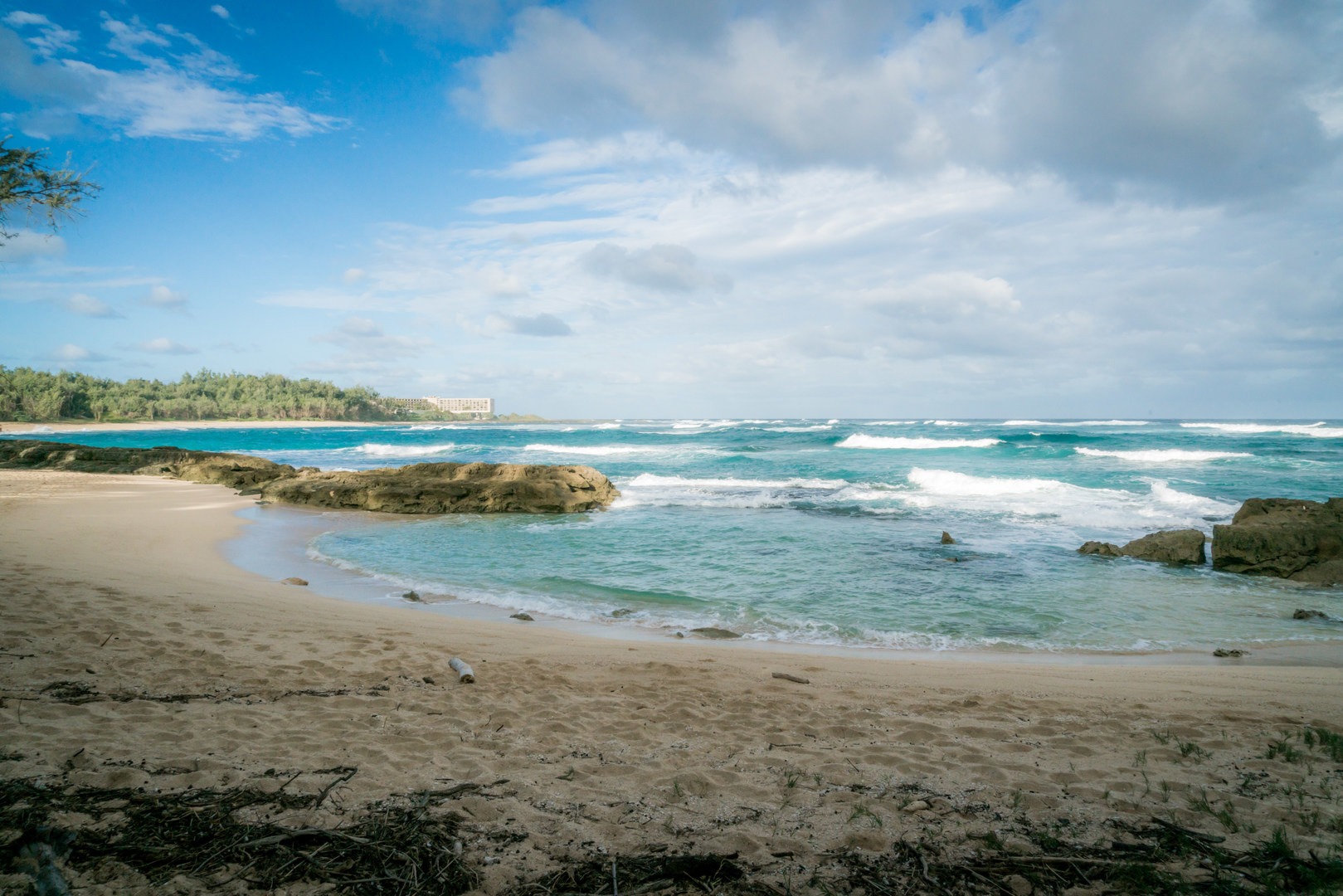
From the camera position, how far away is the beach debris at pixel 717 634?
7477 mm

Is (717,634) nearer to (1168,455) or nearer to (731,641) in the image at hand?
(731,641)

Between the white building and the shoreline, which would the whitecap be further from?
the white building

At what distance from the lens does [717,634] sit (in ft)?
24.7

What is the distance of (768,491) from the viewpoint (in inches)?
A: 853

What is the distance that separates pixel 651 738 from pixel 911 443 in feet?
147

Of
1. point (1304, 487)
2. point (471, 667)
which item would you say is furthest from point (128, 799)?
point (1304, 487)

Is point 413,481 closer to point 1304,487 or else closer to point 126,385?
point 1304,487

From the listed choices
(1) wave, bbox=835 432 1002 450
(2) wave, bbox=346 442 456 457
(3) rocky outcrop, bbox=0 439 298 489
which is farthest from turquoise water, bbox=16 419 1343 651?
(2) wave, bbox=346 442 456 457

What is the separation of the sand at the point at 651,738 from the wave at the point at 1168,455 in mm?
31168

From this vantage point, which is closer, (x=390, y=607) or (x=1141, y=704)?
(x=1141, y=704)

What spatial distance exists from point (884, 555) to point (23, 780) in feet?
37.2

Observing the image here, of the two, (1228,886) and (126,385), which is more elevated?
(126,385)

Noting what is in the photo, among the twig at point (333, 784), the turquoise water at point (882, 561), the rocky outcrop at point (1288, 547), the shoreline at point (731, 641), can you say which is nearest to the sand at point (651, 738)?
the twig at point (333, 784)

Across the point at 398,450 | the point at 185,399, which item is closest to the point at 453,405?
the point at 185,399
